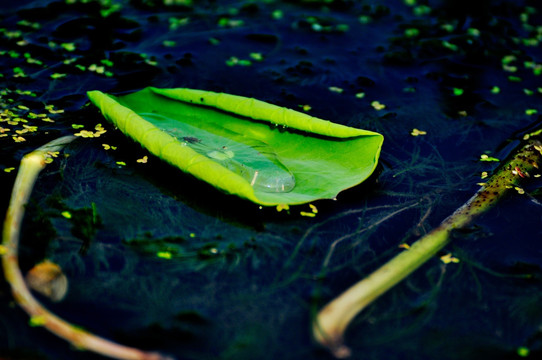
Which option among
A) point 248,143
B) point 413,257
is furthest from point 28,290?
point 413,257

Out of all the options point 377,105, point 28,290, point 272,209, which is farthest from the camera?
point 377,105

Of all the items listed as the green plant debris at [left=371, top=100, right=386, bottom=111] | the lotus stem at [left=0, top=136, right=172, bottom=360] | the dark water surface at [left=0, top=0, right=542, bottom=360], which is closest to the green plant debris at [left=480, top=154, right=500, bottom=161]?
the dark water surface at [left=0, top=0, right=542, bottom=360]

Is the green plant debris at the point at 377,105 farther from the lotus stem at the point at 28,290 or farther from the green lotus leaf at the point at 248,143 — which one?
the lotus stem at the point at 28,290

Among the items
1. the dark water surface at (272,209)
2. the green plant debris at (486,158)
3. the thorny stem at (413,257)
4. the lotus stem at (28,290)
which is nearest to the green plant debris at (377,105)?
the dark water surface at (272,209)

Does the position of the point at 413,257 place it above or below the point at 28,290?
below

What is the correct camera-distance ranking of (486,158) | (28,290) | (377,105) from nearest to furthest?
(28,290), (486,158), (377,105)

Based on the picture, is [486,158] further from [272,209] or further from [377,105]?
[272,209]
